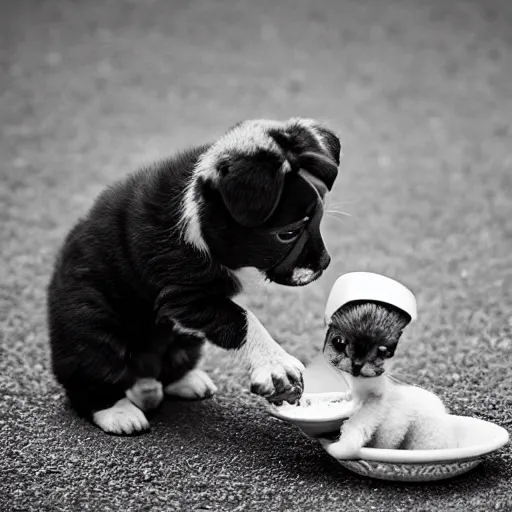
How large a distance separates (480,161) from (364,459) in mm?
5106

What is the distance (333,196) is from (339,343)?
3.87m

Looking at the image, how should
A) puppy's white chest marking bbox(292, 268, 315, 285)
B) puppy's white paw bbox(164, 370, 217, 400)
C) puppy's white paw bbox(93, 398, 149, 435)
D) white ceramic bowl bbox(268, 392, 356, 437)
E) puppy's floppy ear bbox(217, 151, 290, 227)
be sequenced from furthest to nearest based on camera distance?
puppy's white paw bbox(164, 370, 217, 400) < puppy's white paw bbox(93, 398, 149, 435) < puppy's white chest marking bbox(292, 268, 315, 285) < white ceramic bowl bbox(268, 392, 356, 437) < puppy's floppy ear bbox(217, 151, 290, 227)

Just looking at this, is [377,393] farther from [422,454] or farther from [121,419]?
[121,419]

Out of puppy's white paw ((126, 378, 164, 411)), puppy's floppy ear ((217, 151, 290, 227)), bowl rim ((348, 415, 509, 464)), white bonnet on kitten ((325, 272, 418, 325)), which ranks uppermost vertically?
puppy's floppy ear ((217, 151, 290, 227))

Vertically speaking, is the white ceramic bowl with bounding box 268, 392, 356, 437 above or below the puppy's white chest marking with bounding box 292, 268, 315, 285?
below

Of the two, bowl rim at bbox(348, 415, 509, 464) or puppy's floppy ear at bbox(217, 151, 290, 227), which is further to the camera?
puppy's floppy ear at bbox(217, 151, 290, 227)

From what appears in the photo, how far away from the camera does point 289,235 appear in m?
3.34

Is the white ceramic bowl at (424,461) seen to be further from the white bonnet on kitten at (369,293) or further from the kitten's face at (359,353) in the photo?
the white bonnet on kitten at (369,293)

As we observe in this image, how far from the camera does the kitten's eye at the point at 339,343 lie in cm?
304

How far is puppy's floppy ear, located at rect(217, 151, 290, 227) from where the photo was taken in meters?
3.12

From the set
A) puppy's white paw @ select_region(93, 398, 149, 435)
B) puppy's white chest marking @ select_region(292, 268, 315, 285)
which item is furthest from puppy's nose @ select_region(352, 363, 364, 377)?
puppy's white paw @ select_region(93, 398, 149, 435)

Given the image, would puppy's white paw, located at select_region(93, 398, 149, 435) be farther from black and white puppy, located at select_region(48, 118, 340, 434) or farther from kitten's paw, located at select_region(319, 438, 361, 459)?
kitten's paw, located at select_region(319, 438, 361, 459)

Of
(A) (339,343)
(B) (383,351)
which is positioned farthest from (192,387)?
(B) (383,351)

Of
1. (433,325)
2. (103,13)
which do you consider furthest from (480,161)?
(103,13)
